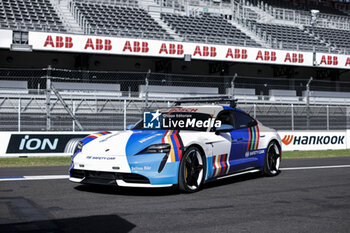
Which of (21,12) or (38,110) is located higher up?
(21,12)

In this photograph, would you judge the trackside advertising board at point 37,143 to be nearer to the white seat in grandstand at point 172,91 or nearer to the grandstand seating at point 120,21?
the white seat in grandstand at point 172,91

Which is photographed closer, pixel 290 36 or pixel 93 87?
pixel 93 87

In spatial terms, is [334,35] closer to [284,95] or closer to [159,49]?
[284,95]

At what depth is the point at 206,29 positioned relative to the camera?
3188 cm

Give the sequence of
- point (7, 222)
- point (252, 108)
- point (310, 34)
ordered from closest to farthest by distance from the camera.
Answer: point (7, 222) < point (252, 108) < point (310, 34)

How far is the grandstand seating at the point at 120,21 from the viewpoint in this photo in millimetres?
27119

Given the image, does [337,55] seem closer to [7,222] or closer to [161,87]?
[161,87]

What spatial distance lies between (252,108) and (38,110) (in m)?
7.57

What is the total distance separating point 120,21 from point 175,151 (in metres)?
24.0

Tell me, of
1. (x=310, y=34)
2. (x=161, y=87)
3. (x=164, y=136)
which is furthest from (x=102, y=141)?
(x=310, y=34)

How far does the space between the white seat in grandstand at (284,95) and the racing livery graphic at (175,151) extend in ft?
66.0

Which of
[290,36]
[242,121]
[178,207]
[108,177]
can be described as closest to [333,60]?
[290,36]

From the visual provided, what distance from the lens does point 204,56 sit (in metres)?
28.3

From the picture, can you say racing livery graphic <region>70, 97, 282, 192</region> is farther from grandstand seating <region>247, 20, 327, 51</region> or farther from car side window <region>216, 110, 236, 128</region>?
grandstand seating <region>247, 20, 327, 51</region>
